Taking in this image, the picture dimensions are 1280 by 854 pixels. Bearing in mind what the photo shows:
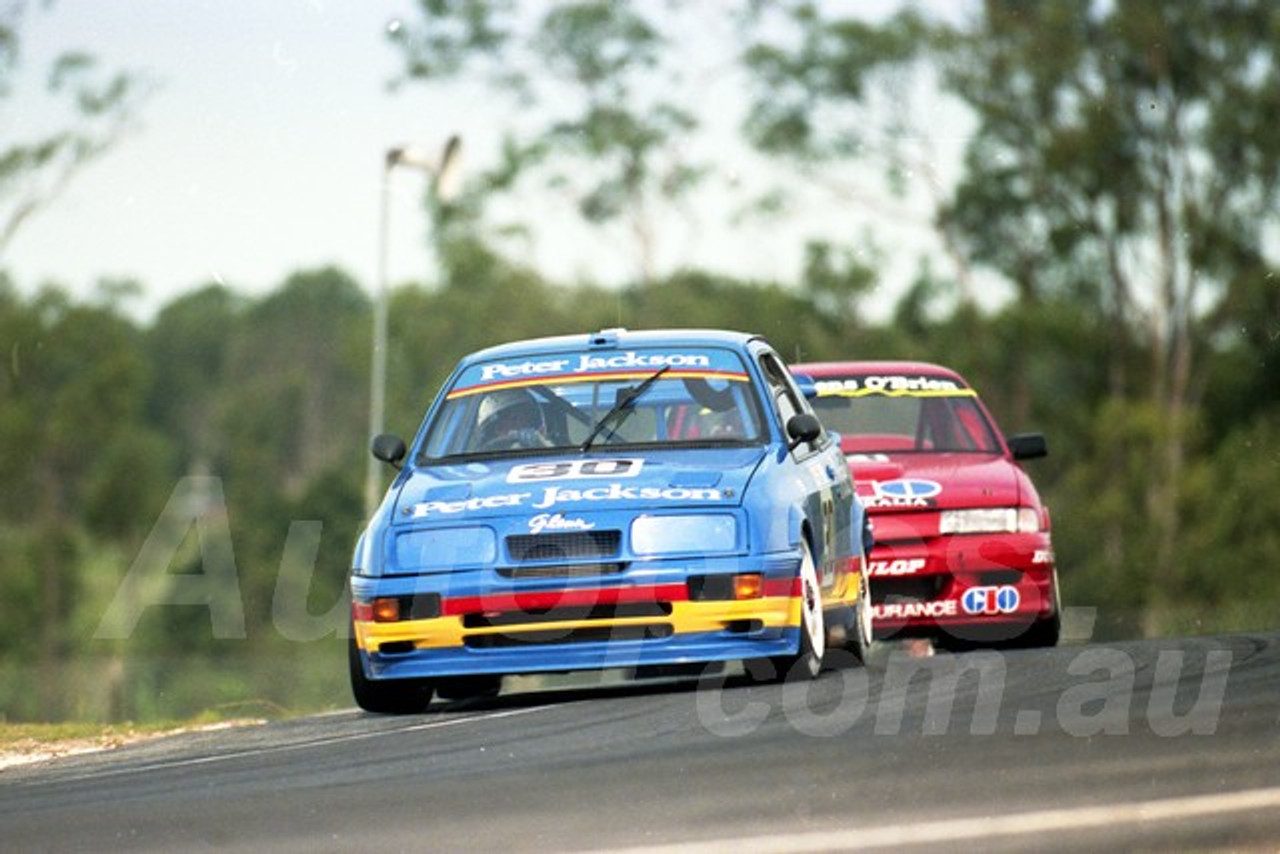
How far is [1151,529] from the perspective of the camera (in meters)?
39.3

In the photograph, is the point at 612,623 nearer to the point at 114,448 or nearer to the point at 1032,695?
the point at 1032,695

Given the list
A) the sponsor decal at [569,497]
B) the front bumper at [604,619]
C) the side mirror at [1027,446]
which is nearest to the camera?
the front bumper at [604,619]

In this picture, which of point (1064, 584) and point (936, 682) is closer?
point (936, 682)

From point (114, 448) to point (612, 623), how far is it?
1855 inches

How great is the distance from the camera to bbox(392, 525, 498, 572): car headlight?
938cm

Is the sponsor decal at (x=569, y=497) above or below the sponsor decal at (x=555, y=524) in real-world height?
above

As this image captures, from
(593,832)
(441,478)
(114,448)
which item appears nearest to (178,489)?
(114,448)

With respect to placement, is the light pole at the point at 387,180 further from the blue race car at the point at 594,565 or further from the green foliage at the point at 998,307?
the blue race car at the point at 594,565

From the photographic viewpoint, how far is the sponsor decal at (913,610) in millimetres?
12516

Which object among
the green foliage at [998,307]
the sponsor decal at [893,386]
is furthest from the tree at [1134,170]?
the sponsor decal at [893,386]

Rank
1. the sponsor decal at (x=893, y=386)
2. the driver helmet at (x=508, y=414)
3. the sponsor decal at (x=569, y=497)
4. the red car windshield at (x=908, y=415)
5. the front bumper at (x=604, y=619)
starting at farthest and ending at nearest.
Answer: the sponsor decal at (x=893, y=386) < the red car windshield at (x=908, y=415) < the driver helmet at (x=508, y=414) < the sponsor decal at (x=569, y=497) < the front bumper at (x=604, y=619)

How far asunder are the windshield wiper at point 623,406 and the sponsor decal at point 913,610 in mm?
2515

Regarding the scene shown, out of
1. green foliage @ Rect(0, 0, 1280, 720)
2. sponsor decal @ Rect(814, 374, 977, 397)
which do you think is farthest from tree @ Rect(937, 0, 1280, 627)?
sponsor decal @ Rect(814, 374, 977, 397)

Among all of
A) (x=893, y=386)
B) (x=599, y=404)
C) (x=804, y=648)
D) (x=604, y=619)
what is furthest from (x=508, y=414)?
(x=893, y=386)
